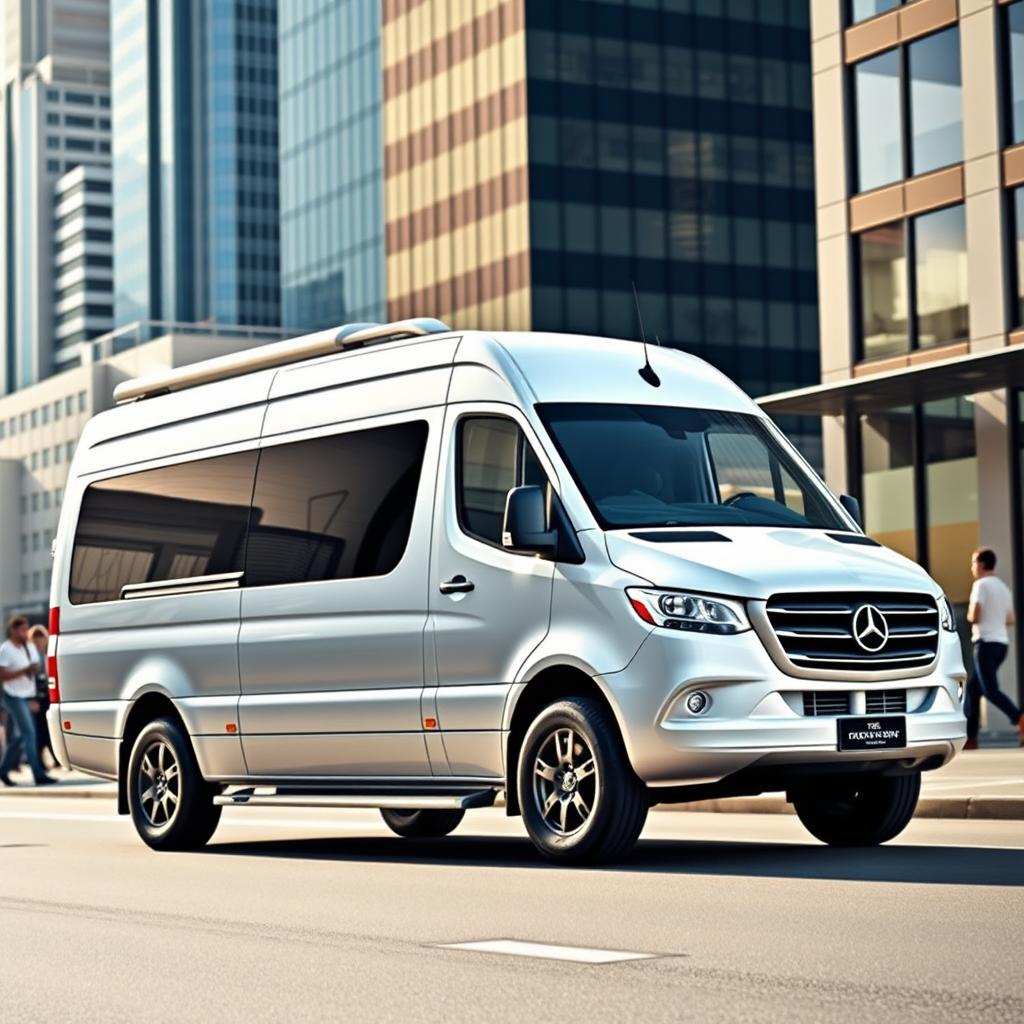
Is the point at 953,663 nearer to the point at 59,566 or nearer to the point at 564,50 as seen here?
the point at 59,566

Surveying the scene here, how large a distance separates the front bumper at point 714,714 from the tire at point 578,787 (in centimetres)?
13

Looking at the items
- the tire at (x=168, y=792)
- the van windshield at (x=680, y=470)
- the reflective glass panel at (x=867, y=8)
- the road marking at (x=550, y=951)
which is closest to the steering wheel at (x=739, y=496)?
the van windshield at (x=680, y=470)

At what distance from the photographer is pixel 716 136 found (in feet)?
240

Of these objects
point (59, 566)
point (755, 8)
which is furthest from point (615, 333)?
point (59, 566)

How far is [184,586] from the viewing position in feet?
43.4

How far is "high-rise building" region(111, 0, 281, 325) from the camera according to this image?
15362cm

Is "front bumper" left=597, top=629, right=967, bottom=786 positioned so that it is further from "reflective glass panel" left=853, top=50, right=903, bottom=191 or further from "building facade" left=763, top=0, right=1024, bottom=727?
"reflective glass panel" left=853, top=50, right=903, bottom=191

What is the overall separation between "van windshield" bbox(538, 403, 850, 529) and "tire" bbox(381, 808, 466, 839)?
134 inches

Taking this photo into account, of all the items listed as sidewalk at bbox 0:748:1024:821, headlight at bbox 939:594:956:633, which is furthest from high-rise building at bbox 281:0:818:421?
headlight at bbox 939:594:956:633

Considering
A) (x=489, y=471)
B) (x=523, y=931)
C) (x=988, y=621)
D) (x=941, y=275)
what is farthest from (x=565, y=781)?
(x=941, y=275)

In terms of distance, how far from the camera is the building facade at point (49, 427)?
12500cm

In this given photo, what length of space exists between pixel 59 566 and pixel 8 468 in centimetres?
13314

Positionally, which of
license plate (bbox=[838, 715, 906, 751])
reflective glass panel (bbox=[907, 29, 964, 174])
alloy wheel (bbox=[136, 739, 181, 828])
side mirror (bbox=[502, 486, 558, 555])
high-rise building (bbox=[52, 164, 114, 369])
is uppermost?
high-rise building (bbox=[52, 164, 114, 369])

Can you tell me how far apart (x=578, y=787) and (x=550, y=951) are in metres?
2.94
